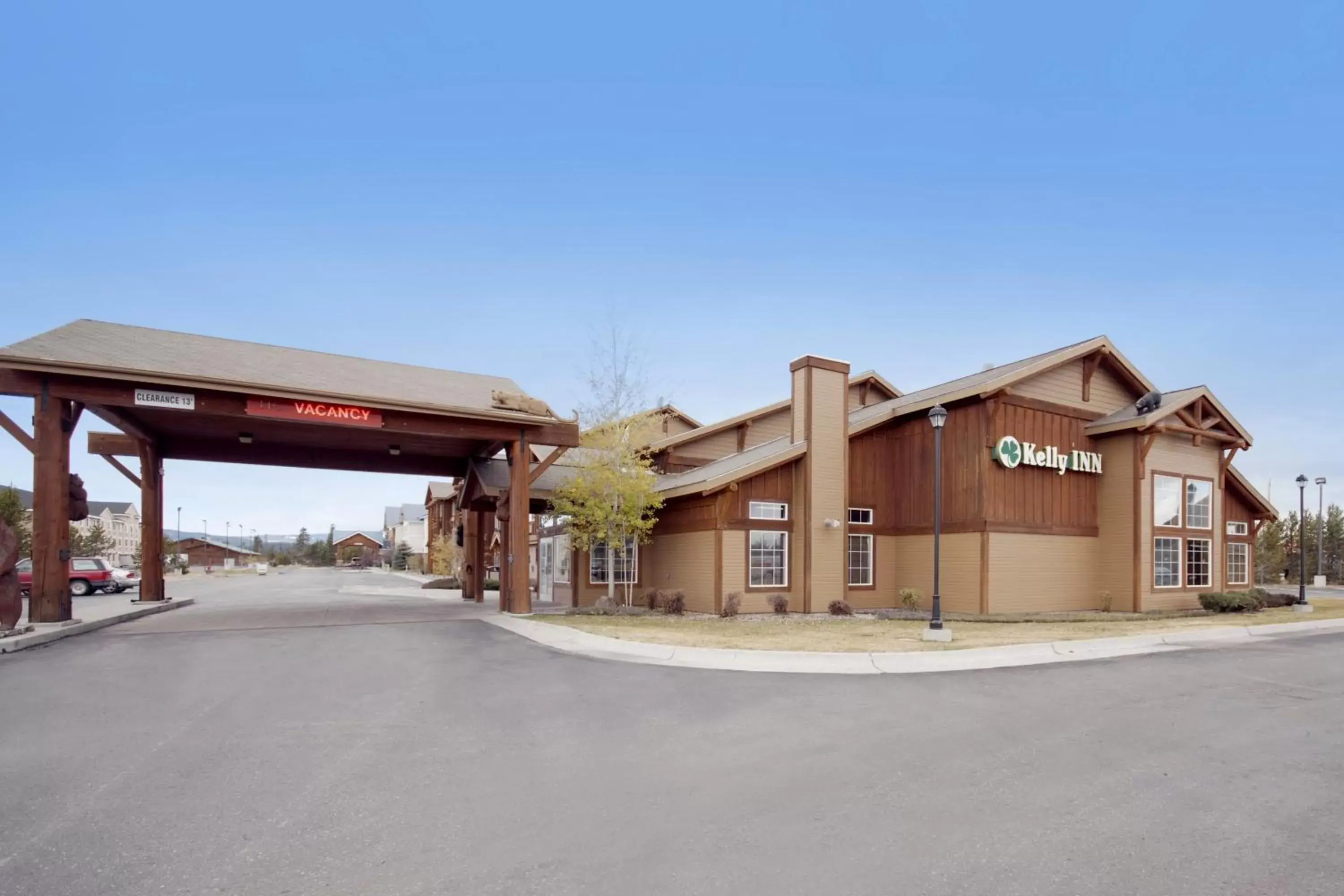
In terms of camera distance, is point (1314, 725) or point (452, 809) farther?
point (1314, 725)

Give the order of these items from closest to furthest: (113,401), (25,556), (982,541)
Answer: (113,401)
(982,541)
(25,556)

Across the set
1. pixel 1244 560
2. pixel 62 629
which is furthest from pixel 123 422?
pixel 1244 560

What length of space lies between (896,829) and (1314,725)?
19.8ft

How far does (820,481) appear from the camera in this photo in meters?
21.2

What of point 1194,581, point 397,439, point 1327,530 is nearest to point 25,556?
point 397,439

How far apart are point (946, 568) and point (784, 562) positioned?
14.0 ft

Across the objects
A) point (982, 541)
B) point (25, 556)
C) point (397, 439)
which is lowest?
point (25, 556)

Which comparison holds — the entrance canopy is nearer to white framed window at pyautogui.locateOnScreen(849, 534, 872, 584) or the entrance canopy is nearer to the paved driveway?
the paved driveway

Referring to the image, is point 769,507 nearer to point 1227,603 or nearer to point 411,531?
point 1227,603

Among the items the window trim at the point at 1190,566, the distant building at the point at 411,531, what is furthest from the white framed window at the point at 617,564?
the distant building at the point at 411,531

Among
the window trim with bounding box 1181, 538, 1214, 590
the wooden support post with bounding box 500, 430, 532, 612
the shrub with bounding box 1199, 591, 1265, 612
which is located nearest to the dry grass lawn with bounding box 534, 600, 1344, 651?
the shrub with bounding box 1199, 591, 1265, 612

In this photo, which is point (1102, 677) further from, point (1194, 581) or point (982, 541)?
point (1194, 581)

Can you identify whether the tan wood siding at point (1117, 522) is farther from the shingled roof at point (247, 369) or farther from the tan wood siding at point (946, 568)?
the shingled roof at point (247, 369)

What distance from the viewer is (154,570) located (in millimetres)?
22703
